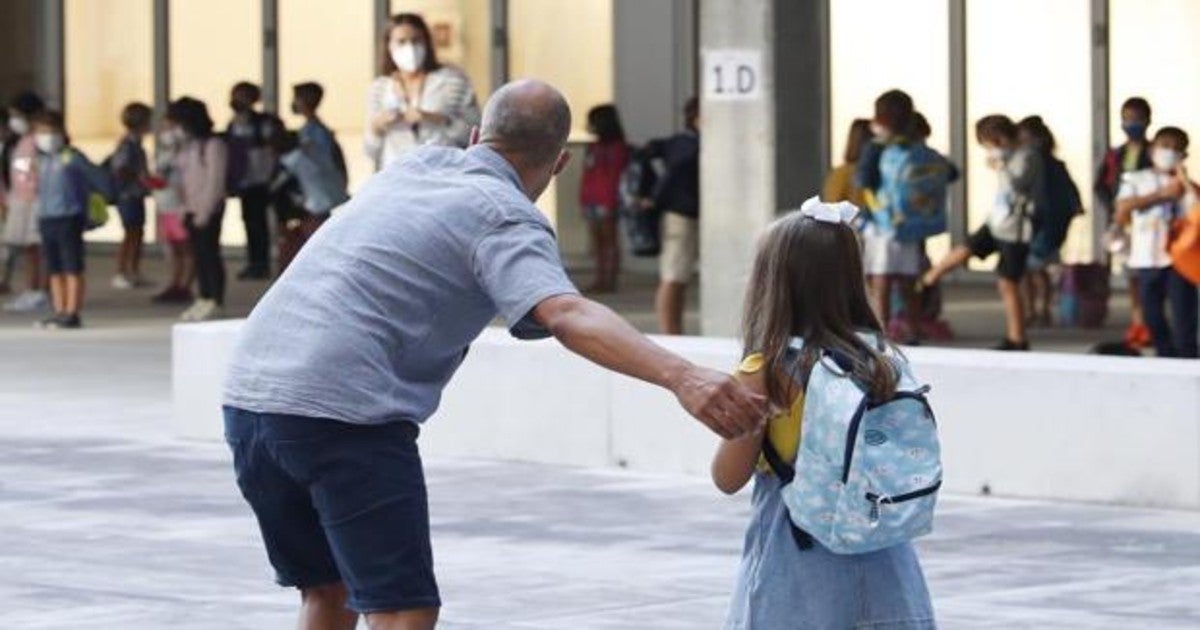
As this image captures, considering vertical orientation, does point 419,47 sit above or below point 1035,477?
above

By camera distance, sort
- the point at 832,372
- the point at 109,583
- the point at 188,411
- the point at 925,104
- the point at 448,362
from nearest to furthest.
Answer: the point at 832,372
the point at 448,362
the point at 109,583
the point at 188,411
the point at 925,104

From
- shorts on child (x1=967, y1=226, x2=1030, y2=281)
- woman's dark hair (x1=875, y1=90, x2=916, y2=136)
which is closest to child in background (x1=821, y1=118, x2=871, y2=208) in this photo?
woman's dark hair (x1=875, y1=90, x2=916, y2=136)

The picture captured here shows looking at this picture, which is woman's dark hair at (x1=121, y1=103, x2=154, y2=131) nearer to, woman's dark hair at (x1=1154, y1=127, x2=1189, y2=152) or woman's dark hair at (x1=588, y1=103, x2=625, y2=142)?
woman's dark hair at (x1=588, y1=103, x2=625, y2=142)

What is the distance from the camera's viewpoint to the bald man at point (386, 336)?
6.01 m

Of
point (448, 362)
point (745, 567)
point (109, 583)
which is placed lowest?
point (109, 583)

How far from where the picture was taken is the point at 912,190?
19078 mm

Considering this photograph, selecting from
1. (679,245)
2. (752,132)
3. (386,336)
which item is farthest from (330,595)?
(679,245)

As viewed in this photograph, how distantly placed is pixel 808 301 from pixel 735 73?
34.3ft

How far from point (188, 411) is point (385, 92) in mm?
2912

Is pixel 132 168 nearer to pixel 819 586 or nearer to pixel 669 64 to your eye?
pixel 669 64

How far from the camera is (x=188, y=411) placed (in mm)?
14656

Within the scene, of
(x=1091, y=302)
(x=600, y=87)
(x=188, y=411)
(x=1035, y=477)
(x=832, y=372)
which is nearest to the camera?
(x=832, y=372)

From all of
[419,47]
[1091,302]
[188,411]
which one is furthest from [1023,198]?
[188,411]

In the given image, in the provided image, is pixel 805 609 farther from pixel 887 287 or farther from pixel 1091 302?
pixel 1091 302
